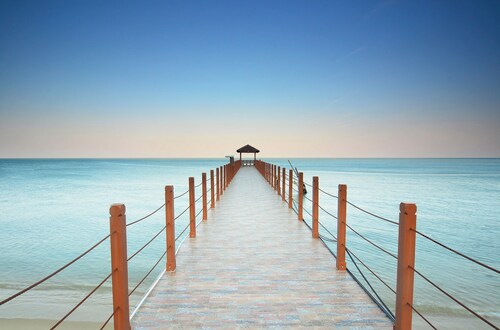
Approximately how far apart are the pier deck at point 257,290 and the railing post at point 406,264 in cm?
22

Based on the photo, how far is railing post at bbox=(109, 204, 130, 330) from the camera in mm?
1954

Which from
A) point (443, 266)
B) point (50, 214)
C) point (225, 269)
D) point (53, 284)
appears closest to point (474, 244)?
point (443, 266)

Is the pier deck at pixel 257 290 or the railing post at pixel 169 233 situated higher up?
the railing post at pixel 169 233

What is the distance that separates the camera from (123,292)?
2014 mm

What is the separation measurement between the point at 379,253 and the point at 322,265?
525 centimetres

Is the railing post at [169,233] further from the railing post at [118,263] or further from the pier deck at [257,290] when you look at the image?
the railing post at [118,263]

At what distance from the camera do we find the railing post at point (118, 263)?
195 centimetres

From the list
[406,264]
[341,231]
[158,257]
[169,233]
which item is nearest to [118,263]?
[169,233]

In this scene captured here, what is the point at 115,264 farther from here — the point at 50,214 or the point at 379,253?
the point at 50,214

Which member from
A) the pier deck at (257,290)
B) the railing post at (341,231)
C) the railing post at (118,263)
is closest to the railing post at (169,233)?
the pier deck at (257,290)

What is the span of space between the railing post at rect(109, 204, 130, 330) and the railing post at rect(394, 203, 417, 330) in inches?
75.5

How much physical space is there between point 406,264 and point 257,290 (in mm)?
1362

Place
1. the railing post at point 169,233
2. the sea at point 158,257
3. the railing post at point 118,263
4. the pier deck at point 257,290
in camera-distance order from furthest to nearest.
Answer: the sea at point 158,257, the railing post at point 169,233, the pier deck at point 257,290, the railing post at point 118,263

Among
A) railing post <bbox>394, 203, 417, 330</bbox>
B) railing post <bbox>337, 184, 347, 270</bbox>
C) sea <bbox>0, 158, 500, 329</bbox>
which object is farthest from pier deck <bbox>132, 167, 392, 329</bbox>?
sea <bbox>0, 158, 500, 329</bbox>
